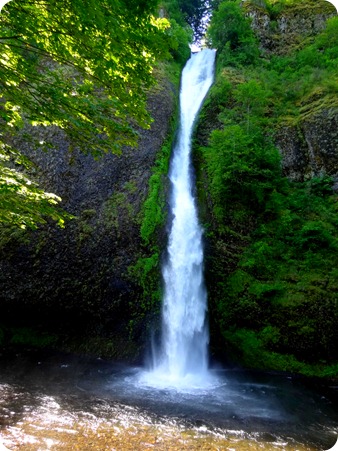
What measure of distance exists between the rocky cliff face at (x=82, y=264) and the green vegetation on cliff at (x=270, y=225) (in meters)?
2.51

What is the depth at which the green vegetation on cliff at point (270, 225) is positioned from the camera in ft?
25.1

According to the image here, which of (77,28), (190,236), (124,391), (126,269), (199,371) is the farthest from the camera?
(190,236)

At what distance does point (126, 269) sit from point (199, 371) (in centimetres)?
320

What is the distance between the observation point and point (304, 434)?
15.1 ft

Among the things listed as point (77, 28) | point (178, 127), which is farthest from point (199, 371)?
point (178, 127)

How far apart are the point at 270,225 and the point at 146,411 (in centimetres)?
665

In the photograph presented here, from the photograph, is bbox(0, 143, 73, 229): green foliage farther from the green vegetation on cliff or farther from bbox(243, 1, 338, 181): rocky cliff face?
bbox(243, 1, 338, 181): rocky cliff face

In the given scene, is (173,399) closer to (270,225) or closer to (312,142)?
(270,225)

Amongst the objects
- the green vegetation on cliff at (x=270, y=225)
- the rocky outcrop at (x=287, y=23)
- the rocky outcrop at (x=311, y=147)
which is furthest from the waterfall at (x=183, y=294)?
the rocky outcrop at (x=287, y=23)

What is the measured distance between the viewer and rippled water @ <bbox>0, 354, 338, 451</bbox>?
4.05m

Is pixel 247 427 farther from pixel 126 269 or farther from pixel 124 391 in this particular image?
pixel 126 269

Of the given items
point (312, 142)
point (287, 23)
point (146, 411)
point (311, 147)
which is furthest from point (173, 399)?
point (287, 23)

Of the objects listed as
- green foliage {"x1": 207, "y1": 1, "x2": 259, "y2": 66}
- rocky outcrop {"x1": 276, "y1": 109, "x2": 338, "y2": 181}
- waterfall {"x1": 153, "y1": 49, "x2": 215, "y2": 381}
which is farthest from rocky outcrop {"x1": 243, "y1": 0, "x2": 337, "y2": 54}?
waterfall {"x1": 153, "y1": 49, "x2": 215, "y2": 381}

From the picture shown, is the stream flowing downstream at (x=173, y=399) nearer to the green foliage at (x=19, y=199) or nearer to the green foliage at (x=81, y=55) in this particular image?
the green foliage at (x=19, y=199)
